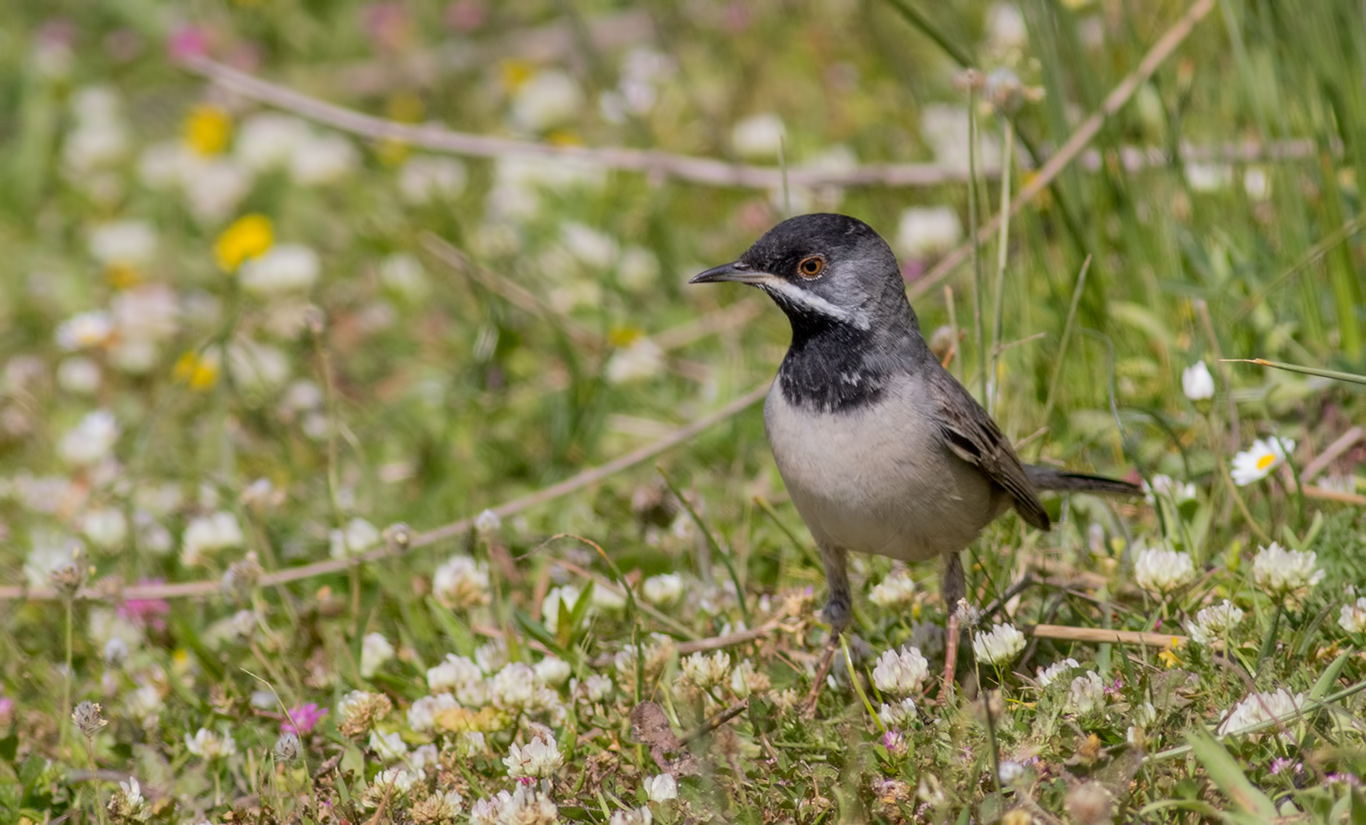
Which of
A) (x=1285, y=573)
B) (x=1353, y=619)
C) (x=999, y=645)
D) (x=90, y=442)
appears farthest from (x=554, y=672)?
(x=90, y=442)

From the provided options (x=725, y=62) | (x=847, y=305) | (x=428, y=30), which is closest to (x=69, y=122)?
(x=428, y=30)

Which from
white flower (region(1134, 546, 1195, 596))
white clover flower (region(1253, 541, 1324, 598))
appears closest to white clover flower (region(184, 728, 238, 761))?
white flower (region(1134, 546, 1195, 596))

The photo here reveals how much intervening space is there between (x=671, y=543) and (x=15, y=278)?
5.35 m

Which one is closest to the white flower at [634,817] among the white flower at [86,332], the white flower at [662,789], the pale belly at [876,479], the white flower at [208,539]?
the white flower at [662,789]

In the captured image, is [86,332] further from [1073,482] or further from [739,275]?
[1073,482]

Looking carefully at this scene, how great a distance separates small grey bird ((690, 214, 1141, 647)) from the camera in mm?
4488

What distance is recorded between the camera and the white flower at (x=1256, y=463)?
16.5 ft

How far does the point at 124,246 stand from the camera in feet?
29.4

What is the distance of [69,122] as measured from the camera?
34.0 ft

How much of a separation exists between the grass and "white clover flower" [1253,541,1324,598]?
0.01 m

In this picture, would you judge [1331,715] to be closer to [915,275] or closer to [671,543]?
[671,543]

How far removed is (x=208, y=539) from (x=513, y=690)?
209 centimetres

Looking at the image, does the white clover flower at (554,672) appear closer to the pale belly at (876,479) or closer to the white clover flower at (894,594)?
the pale belly at (876,479)

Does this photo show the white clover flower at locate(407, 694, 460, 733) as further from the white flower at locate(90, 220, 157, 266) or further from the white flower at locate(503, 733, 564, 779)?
the white flower at locate(90, 220, 157, 266)
